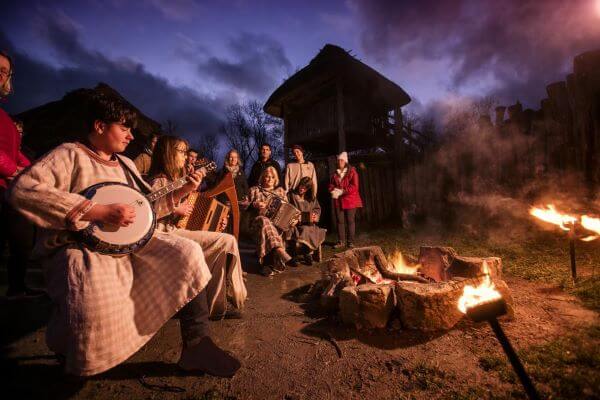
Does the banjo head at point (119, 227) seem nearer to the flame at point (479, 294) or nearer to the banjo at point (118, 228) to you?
the banjo at point (118, 228)

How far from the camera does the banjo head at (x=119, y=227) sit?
6.10 ft

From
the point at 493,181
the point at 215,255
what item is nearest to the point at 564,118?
the point at 493,181

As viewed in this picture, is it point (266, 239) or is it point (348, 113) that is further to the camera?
point (348, 113)

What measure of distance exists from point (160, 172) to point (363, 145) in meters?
16.3

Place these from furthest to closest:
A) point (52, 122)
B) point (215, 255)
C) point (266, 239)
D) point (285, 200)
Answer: point (52, 122), point (285, 200), point (266, 239), point (215, 255)

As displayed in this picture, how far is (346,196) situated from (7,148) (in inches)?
230

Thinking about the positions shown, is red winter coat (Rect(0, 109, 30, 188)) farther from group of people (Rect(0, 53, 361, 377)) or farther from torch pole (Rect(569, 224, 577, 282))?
torch pole (Rect(569, 224, 577, 282))

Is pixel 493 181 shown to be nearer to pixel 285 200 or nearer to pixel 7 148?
pixel 285 200

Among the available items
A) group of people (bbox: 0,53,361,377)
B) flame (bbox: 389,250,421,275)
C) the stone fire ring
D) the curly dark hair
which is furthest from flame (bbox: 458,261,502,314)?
the curly dark hair

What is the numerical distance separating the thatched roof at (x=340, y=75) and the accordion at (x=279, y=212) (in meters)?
9.44

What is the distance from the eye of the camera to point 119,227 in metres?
1.97

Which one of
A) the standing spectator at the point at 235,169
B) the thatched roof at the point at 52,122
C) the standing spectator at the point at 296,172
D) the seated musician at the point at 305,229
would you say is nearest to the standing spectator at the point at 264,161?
the standing spectator at the point at 296,172

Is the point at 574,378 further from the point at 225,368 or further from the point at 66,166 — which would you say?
the point at 66,166

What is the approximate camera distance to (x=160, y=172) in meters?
3.13
